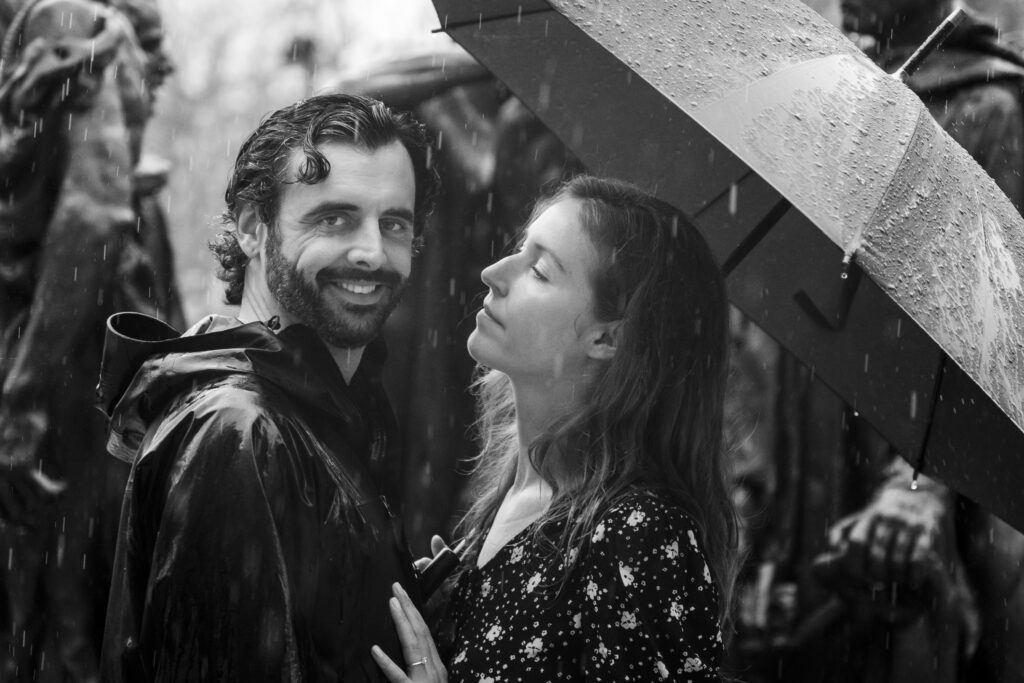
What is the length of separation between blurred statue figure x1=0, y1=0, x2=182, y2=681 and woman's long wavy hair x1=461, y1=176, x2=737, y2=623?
261 centimetres

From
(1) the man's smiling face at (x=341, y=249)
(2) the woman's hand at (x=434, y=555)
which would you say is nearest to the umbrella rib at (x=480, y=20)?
(1) the man's smiling face at (x=341, y=249)

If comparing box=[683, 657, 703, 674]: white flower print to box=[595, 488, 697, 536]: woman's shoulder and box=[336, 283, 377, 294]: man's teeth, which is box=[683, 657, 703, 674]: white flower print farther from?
box=[336, 283, 377, 294]: man's teeth

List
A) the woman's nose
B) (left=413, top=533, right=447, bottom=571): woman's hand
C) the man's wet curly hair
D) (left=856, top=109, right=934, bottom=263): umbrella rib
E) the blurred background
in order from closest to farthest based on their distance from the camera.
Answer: (left=856, top=109, right=934, bottom=263): umbrella rib
the woman's nose
the man's wet curly hair
(left=413, top=533, right=447, bottom=571): woman's hand
the blurred background

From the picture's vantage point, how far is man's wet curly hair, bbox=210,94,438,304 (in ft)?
9.09

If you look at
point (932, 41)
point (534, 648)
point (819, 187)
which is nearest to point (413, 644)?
point (534, 648)

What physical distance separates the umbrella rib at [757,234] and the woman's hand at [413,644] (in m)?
1.05

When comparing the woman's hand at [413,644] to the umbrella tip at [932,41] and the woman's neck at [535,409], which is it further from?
the umbrella tip at [932,41]

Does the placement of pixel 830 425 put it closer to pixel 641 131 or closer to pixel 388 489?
pixel 641 131

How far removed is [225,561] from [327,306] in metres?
0.59

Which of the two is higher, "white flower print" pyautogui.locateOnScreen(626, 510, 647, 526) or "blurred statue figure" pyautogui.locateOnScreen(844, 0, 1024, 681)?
"white flower print" pyautogui.locateOnScreen(626, 510, 647, 526)

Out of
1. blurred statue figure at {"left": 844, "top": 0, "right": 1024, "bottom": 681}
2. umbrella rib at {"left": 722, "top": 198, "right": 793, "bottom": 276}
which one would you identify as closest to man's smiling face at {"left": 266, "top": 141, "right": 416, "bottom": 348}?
umbrella rib at {"left": 722, "top": 198, "right": 793, "bottom": 276}

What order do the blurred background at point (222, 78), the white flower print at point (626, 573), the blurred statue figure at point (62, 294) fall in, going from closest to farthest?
the white flower print at point (626, 573) → the blurred statue figure at point (62, 294) → the blurred background at point (222, 78)

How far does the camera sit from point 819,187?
89.0 inches

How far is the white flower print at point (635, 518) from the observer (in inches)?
93.0
